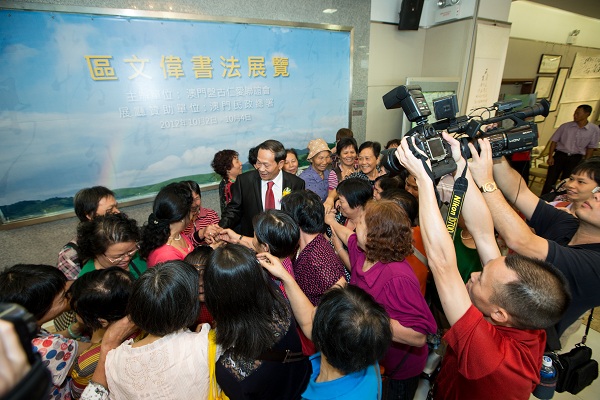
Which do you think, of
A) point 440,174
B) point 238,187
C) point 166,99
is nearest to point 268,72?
point 166,99

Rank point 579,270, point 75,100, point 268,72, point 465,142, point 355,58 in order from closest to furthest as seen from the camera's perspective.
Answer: point 579,270 < point 465,142 < point 75,100 < point 268,72 < point 355,58

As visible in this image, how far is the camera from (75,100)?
97.0 inches

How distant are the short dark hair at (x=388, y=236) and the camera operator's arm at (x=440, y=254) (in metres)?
0.22

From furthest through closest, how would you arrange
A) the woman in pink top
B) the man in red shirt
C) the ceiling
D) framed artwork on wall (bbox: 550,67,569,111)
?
framed artwork on wall (bbox: 550,67,569,111) → the ceiling → the woman in pink top → the man in red shirt

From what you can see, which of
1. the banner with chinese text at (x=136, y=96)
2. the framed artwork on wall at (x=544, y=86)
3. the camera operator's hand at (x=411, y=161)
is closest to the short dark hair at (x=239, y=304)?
the camera operator's hand at (x=411, y=161)

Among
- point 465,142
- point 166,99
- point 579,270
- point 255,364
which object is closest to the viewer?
point 255,364

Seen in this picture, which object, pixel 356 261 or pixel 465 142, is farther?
pixel 356 261

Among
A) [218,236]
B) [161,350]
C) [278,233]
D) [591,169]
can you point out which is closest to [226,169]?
[218,236]

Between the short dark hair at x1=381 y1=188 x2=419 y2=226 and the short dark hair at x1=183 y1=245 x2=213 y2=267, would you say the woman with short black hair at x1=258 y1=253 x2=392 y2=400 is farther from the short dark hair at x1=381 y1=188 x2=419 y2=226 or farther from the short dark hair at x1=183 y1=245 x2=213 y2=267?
the short dark hair at x1=381 y1=188 x2=419 y2=226

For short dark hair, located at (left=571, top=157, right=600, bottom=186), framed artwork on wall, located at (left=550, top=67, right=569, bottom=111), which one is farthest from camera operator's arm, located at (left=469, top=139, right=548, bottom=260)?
framed artwork on wall, located at (left=550, top=67, right=569, bottom=111)

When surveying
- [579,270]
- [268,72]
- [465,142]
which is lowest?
[579,270]

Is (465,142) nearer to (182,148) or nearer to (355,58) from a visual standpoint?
(182,148)

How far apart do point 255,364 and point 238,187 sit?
1712 millimetres

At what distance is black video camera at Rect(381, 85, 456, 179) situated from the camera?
118cm
